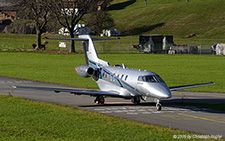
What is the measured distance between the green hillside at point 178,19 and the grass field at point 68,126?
394ft

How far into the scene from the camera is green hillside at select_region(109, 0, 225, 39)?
153938 mm

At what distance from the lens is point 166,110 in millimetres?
29297

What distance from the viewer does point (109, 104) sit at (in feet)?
105

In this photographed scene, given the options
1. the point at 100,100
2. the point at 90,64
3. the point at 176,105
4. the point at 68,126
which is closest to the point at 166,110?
the point at 176,105

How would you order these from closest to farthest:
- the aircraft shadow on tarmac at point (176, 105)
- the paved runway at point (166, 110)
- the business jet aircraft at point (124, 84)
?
the paved runway at point (166, 110)
the business jet aircraft at point (124, 84)
the aircraft shadow on tarmac at point (176, 105)

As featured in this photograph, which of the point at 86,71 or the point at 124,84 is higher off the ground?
the point at 86,71

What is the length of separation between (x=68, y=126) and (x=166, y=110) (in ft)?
30.8

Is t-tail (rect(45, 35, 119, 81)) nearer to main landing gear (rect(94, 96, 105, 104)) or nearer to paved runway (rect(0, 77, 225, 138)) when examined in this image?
paved runway (rect(0, 77, 225, 138))

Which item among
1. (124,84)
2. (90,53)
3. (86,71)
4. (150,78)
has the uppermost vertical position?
(90,53)

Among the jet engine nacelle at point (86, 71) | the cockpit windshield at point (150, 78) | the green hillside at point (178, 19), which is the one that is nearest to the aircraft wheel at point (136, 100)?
the cockpit windshield at point (150, 78)

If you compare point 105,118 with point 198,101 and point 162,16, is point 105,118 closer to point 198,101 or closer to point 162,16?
point 198,101

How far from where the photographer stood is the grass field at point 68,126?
20188 mm

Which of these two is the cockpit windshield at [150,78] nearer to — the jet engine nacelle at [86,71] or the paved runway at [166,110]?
the paved runway at [166,110]

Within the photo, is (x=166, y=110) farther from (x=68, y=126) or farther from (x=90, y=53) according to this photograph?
(x=90, y=53)
